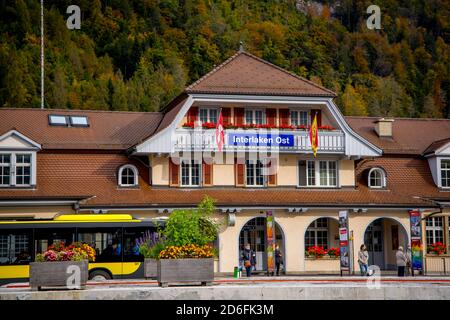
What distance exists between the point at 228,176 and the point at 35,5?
262 ft

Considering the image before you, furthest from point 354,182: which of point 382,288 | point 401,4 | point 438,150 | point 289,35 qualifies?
point 401,4

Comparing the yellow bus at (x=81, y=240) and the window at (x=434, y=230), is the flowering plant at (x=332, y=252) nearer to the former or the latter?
the window at (x=434, y=230)

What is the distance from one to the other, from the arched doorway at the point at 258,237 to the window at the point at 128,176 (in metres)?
6.31

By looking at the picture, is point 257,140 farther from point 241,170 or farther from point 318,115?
point 318,115

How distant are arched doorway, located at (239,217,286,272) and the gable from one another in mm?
11654

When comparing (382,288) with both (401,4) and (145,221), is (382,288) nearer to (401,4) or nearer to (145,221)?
A: (145,221)

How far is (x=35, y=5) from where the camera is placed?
11656 centimetres

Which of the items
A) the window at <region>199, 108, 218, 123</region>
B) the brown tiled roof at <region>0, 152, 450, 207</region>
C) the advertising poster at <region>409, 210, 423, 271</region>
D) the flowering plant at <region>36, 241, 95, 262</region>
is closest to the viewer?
the flowering plant at <region>36, 241, 95, 262</region>

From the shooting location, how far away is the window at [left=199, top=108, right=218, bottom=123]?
44.6 meters

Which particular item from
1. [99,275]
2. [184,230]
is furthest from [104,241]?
[184,230]

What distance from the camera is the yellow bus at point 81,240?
113ft

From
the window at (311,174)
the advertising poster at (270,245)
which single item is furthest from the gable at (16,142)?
the window at (311,174)

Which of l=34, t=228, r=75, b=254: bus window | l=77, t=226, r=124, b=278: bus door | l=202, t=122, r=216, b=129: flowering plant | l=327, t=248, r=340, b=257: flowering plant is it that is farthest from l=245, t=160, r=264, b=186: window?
l=34, t=228, r=75, b=254: bus window

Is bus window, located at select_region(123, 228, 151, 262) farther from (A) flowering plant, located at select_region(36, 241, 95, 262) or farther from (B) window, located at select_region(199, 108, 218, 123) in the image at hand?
(B) window, located at select_region(199, 108, 218, 123)
